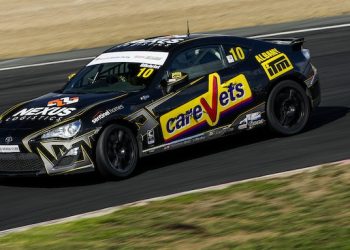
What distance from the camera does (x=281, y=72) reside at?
462 inches

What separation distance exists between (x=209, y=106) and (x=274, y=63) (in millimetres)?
1269

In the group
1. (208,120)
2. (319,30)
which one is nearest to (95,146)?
(208,120)

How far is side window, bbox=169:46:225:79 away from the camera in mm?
11008

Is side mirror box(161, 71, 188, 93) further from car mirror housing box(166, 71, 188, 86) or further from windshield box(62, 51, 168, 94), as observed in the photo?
windshield box(62, 51, 168, 94)

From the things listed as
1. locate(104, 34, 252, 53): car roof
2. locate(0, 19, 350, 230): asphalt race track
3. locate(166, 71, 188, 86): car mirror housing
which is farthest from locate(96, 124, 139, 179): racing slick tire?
locate(104, 34, 252, 53): car roof

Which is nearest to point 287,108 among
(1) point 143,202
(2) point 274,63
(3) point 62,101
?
(2) point 274,63

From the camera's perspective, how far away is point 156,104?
10508 millimetres

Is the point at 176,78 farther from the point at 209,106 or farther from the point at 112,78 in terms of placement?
the point at 112,78

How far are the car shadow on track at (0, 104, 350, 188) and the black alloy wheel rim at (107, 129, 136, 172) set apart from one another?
1.03 ft

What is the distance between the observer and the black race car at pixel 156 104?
996cm

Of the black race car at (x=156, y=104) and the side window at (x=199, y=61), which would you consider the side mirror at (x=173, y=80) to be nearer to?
the black race car at (x=156, y=104)

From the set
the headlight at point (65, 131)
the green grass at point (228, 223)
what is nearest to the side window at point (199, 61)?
the headlight at point (65, 131)

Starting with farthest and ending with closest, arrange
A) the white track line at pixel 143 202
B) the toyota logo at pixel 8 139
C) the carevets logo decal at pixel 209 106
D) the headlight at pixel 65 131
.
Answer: the carevets logo decal at pixel 209 106 → the toyota logo at pixel 8 139 → the headlight at pixel 65 131 → the white track line at pixel 143 202

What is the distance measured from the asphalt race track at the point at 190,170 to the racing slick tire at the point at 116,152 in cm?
14
